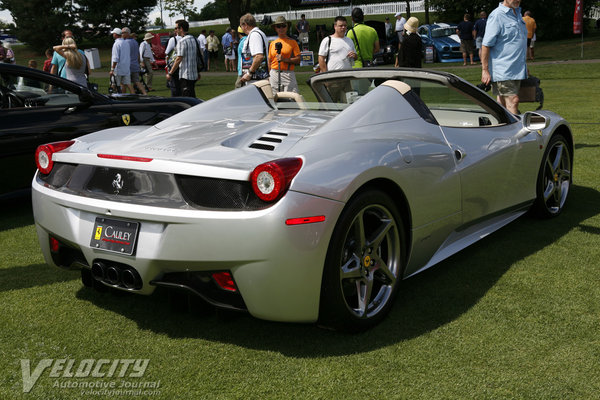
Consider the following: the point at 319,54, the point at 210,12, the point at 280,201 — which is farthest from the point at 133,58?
the point at 210,12

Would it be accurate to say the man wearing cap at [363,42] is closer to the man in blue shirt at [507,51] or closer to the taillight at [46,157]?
the man in blue shirt at [507,51]

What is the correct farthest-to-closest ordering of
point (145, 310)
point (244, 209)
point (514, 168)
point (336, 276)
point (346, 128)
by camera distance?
point (514, 168) → point (145, 310) → point (346, 128) → point (336, 276) → point (244, 209)

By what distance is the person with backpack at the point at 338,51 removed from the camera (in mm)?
9562

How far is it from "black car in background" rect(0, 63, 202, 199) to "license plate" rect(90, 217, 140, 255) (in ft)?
10.7

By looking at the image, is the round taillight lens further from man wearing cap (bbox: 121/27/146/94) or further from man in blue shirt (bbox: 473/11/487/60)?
man in blue shirt (bbox: 473/11/487/60)

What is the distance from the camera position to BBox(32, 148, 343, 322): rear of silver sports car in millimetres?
2992

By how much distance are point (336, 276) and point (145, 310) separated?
124cm

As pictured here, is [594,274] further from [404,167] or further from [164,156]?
[164,156]

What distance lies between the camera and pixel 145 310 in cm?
384

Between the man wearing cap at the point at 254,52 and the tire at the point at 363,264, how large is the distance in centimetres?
630

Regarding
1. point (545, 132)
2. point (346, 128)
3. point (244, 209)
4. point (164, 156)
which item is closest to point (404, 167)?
point (346, 128)

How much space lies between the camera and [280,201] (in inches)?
117

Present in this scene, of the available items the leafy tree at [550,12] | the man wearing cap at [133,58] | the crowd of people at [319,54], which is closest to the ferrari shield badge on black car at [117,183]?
the crowd of people at [319,54]

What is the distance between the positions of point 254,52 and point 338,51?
118 cm
